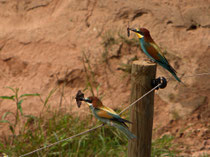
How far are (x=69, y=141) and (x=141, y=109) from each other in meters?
1.22

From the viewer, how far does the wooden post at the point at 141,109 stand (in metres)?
2.29

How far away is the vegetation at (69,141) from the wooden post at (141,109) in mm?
849

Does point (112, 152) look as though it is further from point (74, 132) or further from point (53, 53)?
point (53, 53)

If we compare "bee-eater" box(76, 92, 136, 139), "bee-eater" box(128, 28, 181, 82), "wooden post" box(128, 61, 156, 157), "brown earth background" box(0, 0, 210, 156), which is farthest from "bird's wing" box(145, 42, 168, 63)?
"brown earth background" box(0, 0, 210, 156)

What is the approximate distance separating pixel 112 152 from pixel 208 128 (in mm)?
1296

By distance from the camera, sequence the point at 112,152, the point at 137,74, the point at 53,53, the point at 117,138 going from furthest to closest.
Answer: the point at 53,53 < the point at 117,138 < the point at 112,152 < the point at 137,74

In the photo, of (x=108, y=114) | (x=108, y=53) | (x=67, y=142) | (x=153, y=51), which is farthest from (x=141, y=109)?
(x=108, y=53)

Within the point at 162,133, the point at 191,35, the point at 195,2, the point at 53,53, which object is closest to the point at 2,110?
the point at 53,53

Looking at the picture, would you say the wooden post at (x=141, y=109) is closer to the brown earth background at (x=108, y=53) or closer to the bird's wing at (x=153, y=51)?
the bird's wing at (x=153, y=51)

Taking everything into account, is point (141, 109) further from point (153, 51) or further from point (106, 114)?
point (153, 51)

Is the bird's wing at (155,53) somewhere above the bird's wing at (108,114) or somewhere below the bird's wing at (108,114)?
above

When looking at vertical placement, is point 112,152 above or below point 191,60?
below

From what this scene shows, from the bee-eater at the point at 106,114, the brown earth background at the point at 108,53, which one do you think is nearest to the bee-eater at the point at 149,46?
the bee-eater at the point at 106,114

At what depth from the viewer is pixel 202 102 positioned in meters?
4.14
